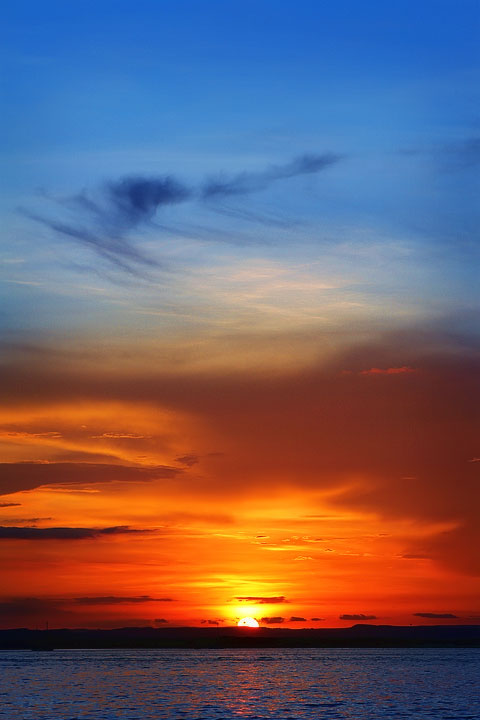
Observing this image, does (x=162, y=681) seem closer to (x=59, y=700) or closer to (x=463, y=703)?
(x=59, y=700)

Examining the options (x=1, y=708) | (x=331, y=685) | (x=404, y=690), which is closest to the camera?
(x=1, y=708)

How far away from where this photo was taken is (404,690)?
497 ft

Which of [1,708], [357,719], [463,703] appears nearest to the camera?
[357,719]

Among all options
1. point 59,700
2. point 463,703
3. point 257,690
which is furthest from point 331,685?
point 59,700

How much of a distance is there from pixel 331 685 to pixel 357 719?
7501 cm

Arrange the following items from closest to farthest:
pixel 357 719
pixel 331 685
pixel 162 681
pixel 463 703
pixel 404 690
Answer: pixel 357 719, pixel 463 703, pixel 404 690, pixel 331 685, pixel 162 681

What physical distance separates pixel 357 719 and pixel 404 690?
186 feet

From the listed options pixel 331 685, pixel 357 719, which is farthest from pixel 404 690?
pixel 357 719

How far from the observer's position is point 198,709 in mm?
111938

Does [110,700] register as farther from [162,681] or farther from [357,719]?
[162,681]

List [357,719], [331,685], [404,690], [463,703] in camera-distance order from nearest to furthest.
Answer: [357,719] → [463,703] → [404,690] → [331,685]

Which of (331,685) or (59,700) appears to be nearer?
(59,700)

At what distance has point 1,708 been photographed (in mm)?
111188

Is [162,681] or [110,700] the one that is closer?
[110,700]
